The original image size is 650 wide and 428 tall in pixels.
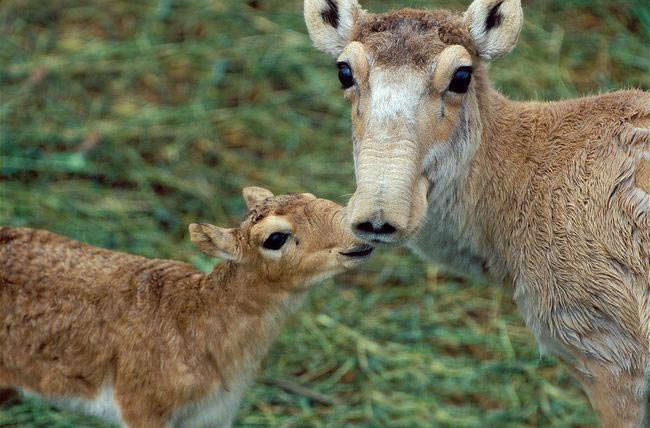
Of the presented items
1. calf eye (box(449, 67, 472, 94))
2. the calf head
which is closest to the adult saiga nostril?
the calf head

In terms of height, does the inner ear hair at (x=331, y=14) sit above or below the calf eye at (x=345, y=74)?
above

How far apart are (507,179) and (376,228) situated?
130 centimetres

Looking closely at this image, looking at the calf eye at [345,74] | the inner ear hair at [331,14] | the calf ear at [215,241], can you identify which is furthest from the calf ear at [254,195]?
the inner ear hair at [331,14]

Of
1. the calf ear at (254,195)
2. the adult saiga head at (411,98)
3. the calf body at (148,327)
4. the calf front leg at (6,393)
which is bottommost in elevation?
the calf front leg at (6,393)

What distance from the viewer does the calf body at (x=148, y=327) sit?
280 inches

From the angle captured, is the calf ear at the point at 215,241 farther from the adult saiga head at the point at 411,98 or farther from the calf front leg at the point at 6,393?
the calf front leg at the point at 6,393

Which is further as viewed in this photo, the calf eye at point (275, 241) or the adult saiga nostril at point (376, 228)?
the calf eye at point (275, 241)

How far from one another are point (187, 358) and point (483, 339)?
A: 129 inches

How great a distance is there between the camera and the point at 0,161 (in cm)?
1084

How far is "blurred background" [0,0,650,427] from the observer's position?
9234 mm

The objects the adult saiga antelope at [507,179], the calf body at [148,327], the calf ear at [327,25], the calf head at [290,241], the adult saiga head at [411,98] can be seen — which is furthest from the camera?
the calf ear at [327,25]

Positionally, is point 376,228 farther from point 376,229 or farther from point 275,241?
point 275,241

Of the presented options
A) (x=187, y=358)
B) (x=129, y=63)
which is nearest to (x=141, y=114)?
(x=129, y=63)

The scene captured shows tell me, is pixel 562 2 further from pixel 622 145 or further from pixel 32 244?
pixel 32 244
